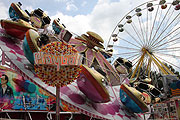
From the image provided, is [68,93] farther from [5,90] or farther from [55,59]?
[5,90]

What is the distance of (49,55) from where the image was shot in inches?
212

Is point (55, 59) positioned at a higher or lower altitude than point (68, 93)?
higher

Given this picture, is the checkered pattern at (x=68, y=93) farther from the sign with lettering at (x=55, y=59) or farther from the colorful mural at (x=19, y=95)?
the colorful mural at (x=19, y=95)

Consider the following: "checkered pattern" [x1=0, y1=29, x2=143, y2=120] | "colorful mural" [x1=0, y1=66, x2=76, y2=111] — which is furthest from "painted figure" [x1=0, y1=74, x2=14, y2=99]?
"checkered pattern" [x1=0, y1=29, x2=143, y2=120]

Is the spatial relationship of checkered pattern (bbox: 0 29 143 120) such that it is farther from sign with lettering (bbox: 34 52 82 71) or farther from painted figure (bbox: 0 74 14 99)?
painted figure (bbox: 0 74 14 99)

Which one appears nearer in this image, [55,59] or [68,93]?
[55,59]

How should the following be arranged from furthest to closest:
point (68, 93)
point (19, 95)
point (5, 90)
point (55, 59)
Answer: point (19, 95) < point (5, 90) < point (68, 93) < point (55, 59)

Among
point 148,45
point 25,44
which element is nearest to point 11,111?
point 25,44

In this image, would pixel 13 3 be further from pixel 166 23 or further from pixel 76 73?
pixel 166 23

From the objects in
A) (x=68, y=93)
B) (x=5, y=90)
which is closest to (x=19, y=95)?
(x=5, y=90)

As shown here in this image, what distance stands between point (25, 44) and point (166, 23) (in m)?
13.6

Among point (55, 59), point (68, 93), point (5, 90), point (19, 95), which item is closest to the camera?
point (55, 59)

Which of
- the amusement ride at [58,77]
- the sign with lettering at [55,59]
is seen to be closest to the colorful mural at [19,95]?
the amusement ride at [58,77]

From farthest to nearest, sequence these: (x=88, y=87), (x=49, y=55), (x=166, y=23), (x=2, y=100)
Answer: (x=166, y=23) → (x=2, y=100) → (x=88, y=87) → (x=49, y=55)
